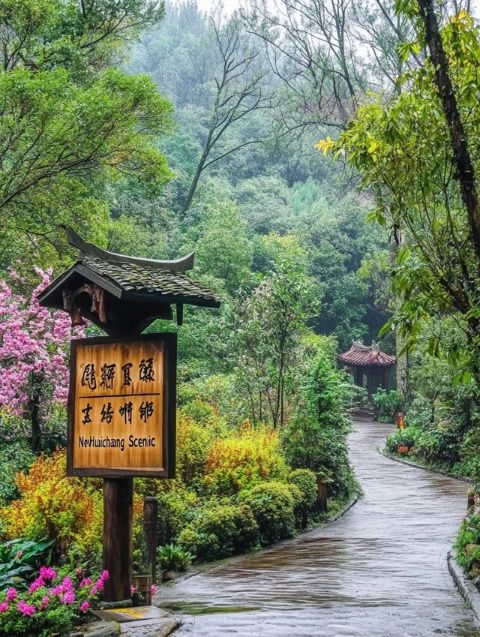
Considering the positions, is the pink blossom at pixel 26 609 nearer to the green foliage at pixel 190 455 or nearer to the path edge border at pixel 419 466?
the green foliage at pixel 190 455

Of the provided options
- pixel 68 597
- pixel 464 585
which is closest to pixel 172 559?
pixel 464 585

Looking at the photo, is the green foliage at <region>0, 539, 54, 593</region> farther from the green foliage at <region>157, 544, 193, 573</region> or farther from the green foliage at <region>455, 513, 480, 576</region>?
the green foliage at <region>455, 513, 480, 576</region>

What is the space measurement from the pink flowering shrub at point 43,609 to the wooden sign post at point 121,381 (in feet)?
1.86

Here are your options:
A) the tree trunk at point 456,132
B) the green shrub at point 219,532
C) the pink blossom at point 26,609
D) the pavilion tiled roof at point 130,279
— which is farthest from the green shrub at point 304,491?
the tree trunk at point 456,132

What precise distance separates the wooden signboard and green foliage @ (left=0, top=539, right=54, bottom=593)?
0.91 metres

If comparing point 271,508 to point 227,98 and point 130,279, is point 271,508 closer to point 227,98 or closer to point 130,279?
point 130,279

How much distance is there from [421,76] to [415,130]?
45cm

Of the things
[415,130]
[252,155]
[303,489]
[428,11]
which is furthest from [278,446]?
[252,155]

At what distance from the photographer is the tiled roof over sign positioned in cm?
737

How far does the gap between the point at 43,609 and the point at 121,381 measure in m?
2.12

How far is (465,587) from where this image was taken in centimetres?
895

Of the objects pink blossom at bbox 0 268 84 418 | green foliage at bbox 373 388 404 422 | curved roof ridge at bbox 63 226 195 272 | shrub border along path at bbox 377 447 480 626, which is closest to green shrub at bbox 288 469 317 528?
shrub border along path at bbox 377 447 480 626

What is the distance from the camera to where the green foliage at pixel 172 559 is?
10.6 meters

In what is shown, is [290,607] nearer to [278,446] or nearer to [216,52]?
[278,446]
